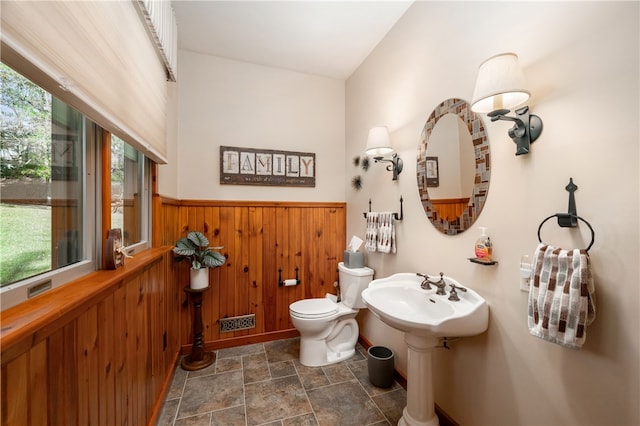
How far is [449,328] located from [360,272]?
116 cm

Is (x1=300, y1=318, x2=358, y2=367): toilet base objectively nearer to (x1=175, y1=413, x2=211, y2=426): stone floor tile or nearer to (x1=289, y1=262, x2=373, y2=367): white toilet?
(x1=289, y1=262, x2=373, y2=367): white toilet

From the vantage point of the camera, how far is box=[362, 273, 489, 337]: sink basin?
4.26 ft

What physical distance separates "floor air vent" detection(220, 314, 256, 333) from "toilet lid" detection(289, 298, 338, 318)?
0.56 meters

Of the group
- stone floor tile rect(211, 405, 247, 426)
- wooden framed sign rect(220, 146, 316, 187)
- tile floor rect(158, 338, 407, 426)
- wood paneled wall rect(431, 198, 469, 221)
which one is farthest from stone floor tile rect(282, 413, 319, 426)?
wooden framed sign rect(220, 146, 316, 187)

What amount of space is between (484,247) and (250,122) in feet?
7.70

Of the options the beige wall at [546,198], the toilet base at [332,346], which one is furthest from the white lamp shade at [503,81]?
the toilet base at [332,346]

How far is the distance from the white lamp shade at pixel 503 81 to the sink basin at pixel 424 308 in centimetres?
98

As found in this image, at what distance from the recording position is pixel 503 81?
1.09 meters

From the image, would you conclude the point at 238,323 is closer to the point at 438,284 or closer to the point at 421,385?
the point at 421,385

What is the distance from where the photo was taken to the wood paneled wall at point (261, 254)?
2.56 m

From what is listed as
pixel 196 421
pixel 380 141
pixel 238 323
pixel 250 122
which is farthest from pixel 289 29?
pixel 196 421

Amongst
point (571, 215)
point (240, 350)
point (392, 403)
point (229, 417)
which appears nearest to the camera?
point (571, 215)

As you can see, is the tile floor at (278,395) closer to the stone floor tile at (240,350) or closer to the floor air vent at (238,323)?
the stone floor tile at (240,350)

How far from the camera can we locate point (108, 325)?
3.47 feet
